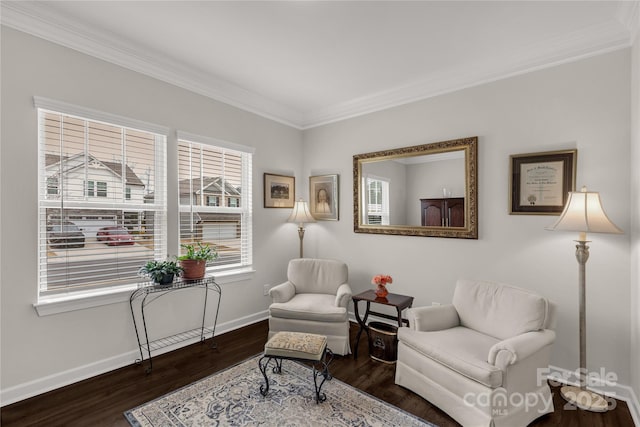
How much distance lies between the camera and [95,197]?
2596mm

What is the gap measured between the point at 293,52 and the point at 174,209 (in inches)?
76.1

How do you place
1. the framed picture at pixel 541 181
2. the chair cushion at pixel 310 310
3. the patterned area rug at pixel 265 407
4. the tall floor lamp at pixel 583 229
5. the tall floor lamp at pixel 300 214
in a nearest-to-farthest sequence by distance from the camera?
1. the patterned area rug at pixel 265 407
2. the tall floor lamp at pixel 583 229
3. the framed picture at pixel 541 181
4. the chair cushion at pixel 310 310
5. the tall floor lamp at pixel 300 214

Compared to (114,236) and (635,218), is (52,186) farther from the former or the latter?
(635,218)

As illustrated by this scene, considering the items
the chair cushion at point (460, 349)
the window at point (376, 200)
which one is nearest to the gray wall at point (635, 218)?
the chair cushion at point (460, 349)

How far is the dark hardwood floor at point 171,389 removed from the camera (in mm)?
2040

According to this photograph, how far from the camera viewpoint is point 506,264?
9.30ft

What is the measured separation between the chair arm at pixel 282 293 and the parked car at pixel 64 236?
1.74m

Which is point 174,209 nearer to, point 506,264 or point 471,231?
point 471,231

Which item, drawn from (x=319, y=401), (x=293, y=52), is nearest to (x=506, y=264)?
(x=319, y=401)

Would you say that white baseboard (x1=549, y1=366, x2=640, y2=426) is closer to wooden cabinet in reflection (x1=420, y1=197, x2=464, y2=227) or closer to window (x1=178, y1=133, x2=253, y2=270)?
wooden cabinet in reflection (x1=420, y1=197, x2=464, y2=227)

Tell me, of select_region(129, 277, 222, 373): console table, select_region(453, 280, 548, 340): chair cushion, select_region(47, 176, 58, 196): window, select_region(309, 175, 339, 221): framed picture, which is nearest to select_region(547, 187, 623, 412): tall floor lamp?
select_region(453, 280, 548, 340): chair cushion

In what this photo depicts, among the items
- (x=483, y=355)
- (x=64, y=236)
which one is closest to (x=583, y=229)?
(x=483, y=355)

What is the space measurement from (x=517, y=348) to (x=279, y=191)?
3136mm

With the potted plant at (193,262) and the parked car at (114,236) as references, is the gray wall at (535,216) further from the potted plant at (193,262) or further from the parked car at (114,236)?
the parked car at (114,236)
